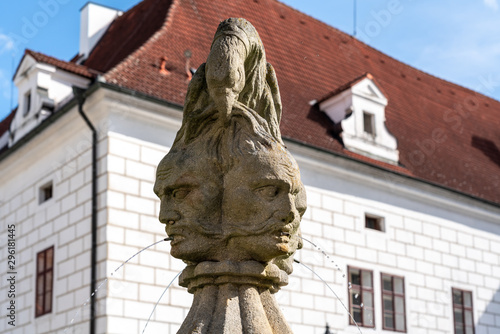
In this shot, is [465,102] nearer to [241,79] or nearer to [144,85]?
[144,85]

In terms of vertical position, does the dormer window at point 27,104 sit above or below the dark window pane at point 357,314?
above

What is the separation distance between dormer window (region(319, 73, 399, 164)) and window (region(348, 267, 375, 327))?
110 inches

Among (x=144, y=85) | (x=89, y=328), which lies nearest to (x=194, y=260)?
(x=89, y=328)

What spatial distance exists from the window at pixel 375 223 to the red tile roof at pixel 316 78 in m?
1.19

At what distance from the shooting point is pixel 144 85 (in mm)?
15734

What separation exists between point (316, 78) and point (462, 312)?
6436mm

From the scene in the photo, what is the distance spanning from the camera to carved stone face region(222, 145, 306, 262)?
15.7ft

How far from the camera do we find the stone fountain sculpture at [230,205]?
477cm

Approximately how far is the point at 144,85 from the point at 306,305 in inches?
214

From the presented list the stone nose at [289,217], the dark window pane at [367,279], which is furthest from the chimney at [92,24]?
the stone nose at [289,217]

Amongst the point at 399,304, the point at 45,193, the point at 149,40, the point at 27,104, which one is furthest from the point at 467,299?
the point at 27,104

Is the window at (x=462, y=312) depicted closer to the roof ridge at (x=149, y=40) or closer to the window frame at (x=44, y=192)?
the roof ridge at (x=149, y=40)

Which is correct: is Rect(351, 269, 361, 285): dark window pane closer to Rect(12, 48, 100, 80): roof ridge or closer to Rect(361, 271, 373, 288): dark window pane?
Rect(361, 271, 373, 288): dark window pane

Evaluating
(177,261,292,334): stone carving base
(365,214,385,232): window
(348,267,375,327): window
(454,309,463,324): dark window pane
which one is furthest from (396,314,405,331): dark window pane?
(177,261,292,334): stone carving base
